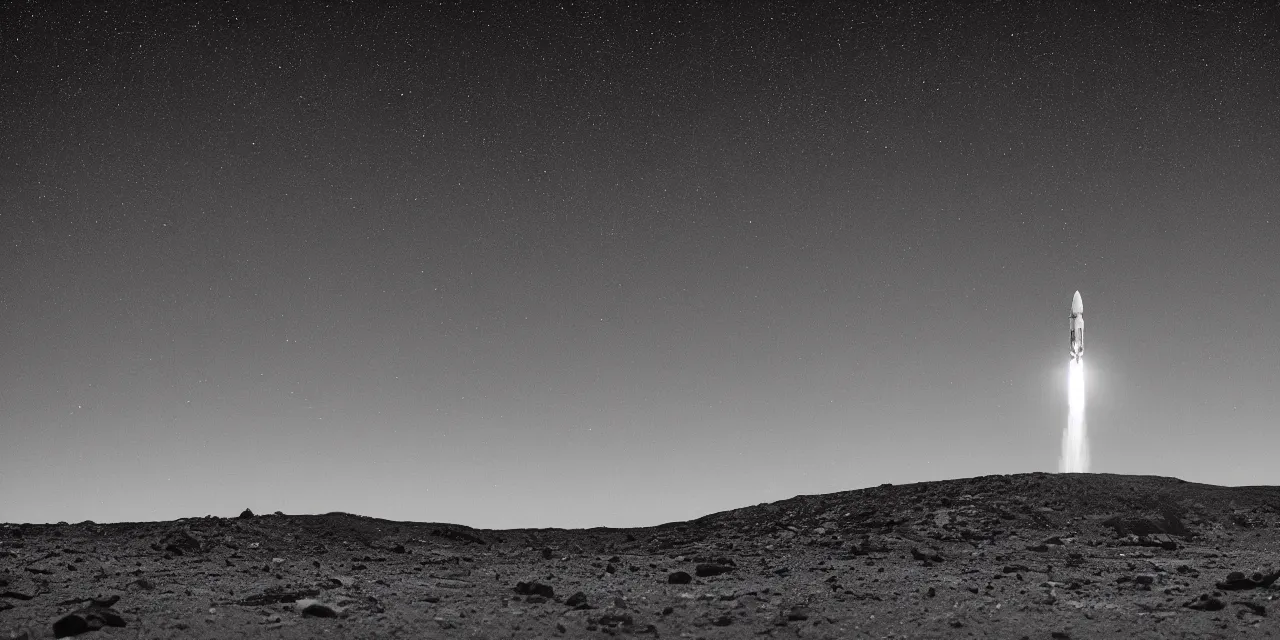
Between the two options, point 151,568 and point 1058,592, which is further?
point 151,568

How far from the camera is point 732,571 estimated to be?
16.5 metres

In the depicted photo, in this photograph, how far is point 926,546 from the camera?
781 inches

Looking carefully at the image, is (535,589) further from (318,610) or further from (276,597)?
(276,597)

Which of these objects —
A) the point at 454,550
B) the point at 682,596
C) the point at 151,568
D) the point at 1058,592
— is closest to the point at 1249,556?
the point at 1058,592

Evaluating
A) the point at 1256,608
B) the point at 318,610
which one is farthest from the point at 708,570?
the point at 1256,608

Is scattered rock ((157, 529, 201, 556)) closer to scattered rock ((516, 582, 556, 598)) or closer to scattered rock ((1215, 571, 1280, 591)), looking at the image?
scattered rock ((516, 582, 556, 598))

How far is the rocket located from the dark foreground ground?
61.0ft

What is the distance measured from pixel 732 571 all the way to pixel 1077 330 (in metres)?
35.5

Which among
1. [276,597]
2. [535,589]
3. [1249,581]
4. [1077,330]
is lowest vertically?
[276,597]

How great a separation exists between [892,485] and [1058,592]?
13.7 m

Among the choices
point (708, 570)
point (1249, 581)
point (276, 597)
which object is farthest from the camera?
point (708, 570)

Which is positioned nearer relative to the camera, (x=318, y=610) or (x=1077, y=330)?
(x=318, y=610)

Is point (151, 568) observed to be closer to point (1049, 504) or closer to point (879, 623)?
point (879, 623)

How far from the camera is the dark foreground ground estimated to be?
468 inches
